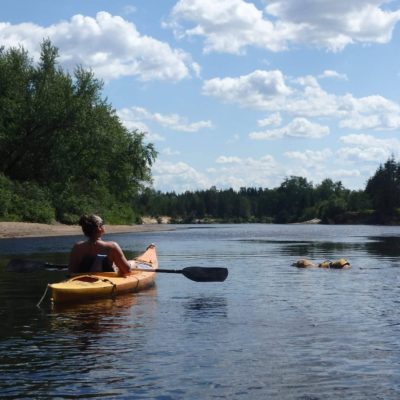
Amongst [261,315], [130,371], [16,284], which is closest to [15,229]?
[16,284]

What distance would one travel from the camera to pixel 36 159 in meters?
55.2

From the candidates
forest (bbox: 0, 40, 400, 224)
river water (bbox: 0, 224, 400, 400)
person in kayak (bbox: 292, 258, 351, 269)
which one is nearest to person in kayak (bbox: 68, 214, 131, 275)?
river water (bbox: 0, 224, 400, 400)

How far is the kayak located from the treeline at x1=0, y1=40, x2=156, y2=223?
36.7 meters

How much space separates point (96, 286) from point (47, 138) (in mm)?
42727

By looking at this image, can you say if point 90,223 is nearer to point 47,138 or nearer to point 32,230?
point 32,230

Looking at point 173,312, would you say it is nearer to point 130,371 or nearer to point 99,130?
point 130,371

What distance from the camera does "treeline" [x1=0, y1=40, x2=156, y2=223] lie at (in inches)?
2039

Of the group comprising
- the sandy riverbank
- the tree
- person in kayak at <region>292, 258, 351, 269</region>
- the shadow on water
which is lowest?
the shadow on water

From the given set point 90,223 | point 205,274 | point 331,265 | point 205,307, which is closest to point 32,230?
point 331,265

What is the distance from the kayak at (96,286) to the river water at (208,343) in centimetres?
20

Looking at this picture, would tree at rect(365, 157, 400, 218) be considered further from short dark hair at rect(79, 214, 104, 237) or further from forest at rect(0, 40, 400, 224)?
short dark hair at rect(79, 214, 104, 237)

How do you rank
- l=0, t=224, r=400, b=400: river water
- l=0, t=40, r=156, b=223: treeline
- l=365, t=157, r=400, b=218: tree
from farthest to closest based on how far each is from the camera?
l=365, t=157, r=400, b=218: tree → l=0, t=40, r=156, b=223: treeline → l=0, t=224, r=400, b=400: river water

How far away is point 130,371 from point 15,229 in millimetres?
39967

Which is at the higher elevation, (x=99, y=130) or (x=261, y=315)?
(x=99, y=130)
